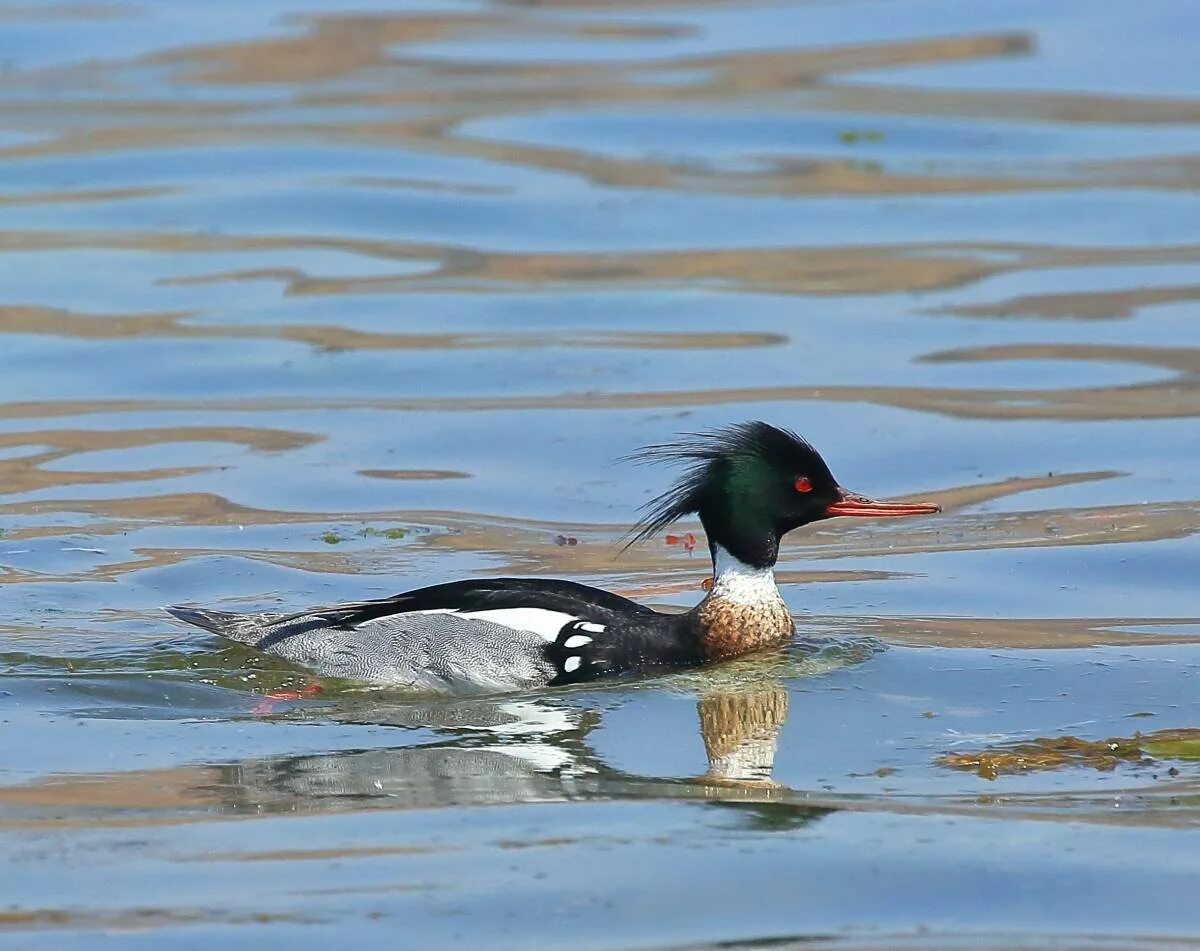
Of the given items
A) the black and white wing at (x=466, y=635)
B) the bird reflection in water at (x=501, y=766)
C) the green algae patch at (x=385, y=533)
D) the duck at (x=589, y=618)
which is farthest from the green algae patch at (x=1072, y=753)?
the green algae patch at (x=385, y=533)

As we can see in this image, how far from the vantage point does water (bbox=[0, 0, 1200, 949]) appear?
6.04m

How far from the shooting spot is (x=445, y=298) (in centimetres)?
1493

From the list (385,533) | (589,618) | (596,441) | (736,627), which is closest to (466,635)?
(589,618)

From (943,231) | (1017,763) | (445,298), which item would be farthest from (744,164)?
(1017,763)

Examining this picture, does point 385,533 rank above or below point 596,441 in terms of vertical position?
below

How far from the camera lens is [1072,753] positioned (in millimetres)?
7090

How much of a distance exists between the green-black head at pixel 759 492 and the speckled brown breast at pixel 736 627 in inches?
8.5

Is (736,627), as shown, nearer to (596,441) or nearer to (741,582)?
(741,582)

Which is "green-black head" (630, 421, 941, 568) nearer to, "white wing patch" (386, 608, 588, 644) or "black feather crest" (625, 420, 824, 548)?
"black feather crest" (625, 420, 824, 548)

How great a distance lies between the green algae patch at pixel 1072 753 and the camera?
273 inches

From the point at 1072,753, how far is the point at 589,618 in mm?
2085

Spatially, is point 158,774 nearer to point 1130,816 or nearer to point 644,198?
point 1130,816

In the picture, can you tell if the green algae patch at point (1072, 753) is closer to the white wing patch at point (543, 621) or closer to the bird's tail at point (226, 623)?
the white wing patch at point (543, 621)

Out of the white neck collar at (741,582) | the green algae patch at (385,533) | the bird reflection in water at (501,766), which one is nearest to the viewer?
the bird reflection in water at (501,766)
